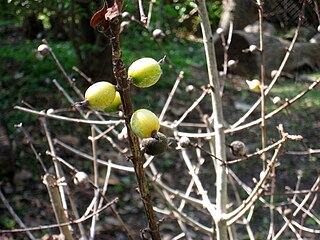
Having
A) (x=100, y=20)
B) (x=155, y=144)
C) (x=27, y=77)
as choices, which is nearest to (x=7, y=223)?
(x=27, y=77)

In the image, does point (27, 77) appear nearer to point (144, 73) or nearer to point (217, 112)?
point (217, 112)

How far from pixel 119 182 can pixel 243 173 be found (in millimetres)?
958

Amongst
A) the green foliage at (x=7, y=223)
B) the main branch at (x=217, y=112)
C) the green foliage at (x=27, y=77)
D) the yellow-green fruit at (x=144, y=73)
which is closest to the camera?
the yellow-green fruit at (x=144, y=73)

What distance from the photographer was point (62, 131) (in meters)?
4.00

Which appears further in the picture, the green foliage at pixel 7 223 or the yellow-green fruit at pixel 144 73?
the green foliage at pixel 7 223

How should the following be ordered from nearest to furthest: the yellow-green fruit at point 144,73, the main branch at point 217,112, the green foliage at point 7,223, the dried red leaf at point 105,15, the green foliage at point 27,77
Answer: the dried red leaf at point 105,15 → the yellow-green fruit at point 144,73 → the main branch at point 217,112 → the green foliage at point 7,223 → the green foliage at point 27,77

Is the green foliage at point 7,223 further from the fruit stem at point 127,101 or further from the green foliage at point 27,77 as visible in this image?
the fruit stem at point 127,101

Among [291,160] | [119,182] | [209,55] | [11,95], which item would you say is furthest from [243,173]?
[209,55]

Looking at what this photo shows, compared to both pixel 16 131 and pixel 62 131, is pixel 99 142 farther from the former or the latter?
pixel 16 131

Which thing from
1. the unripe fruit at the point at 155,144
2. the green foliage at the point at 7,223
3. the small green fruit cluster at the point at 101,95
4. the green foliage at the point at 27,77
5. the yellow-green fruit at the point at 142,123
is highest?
the small green fruit cluster at the point at 101,95

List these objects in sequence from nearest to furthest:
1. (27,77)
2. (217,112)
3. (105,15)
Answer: (105,15)
(217,112)
(27,77)

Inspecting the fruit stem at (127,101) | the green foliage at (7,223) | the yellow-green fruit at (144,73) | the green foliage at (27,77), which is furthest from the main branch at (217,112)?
the green foliage at (27,77)

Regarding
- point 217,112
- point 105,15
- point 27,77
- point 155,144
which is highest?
point 105,15

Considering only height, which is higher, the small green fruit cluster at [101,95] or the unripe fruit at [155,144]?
the small green fruit cluster at [101,95]
